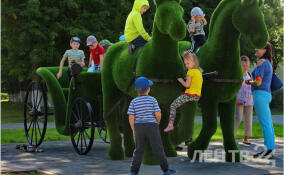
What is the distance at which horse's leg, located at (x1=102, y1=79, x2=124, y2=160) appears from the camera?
8234mm

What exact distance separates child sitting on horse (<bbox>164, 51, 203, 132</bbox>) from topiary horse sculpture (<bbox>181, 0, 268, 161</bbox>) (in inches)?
19.5

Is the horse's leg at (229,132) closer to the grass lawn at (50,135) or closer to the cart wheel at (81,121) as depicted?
the cart wheel at (81,121)

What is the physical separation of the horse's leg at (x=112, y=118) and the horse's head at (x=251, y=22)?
2.48 metres

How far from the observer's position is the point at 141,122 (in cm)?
600

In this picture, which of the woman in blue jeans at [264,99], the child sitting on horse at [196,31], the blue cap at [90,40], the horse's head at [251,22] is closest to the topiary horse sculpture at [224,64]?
the horse's head at [251,22]

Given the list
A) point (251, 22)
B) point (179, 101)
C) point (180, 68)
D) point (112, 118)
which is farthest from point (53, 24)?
point (251, 22)

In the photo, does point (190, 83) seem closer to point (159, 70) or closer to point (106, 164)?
point (159, 70)

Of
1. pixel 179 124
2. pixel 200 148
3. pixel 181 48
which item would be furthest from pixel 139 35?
pixel 200 148

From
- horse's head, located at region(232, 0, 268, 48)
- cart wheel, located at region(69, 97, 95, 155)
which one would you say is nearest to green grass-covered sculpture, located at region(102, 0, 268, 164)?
horse's head, located at region(232, 0, 268, 48)

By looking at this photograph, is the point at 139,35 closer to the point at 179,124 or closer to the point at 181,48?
the point at 181,48

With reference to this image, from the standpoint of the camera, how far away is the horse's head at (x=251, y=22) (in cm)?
688

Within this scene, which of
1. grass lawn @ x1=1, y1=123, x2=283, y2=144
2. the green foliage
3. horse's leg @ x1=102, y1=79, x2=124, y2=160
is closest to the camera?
horse's leg @ x1=102, y1=79, x2=124, y2=160

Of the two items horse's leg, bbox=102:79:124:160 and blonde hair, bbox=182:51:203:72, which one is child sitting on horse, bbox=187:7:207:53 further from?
horse's leg, bbox=102:79:124:160

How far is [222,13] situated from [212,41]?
1.57 feet
